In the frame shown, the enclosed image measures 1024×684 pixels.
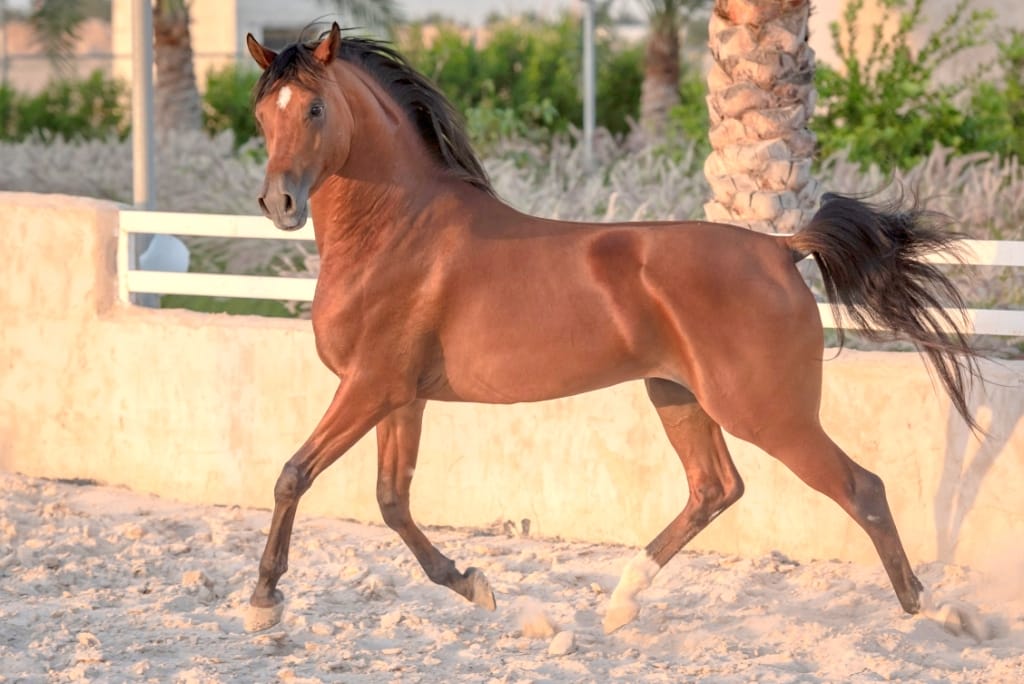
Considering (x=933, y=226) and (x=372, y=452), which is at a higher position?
(x=933, y=226)

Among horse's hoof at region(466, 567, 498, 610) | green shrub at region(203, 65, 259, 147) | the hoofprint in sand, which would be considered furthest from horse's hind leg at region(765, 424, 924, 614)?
green shrub at region(203, 65, 259, 147)

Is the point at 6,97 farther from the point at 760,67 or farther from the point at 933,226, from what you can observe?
the point at 933,226

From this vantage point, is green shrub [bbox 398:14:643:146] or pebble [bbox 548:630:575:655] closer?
pebble [bbox 548:630:575:655]

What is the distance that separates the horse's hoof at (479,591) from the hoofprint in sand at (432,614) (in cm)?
10

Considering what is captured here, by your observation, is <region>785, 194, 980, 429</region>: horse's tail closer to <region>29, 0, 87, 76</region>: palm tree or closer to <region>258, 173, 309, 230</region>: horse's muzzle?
<region>258, 173, 309, 230</region>: horse's muzzle

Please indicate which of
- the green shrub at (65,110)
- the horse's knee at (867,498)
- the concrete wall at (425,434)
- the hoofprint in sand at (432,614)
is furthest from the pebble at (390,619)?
the green shrub at (65,110)

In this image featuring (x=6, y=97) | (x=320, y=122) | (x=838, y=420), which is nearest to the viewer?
(x=320, y=122)

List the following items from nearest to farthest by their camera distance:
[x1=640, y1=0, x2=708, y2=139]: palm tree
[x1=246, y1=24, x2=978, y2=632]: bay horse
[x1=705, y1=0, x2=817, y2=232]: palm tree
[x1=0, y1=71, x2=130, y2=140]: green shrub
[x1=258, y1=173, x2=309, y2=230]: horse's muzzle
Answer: [x1=258, y1=173, x2=309, y2=230]: horse's muzzle, [x1=246, y1=24, x2=978, y2=632]: bay horse, [x1=705, y1=0, x2=817, y2=232]: palm tree, [x1=640, y1=0, x2=708, y2=139]: palm tree, [x1=0, y1=71, x2=130, y2=140]: green shrub

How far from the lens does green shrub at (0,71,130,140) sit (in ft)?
71.2

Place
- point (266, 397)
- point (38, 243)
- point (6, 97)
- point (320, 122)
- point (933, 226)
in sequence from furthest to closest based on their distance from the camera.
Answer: point (6, 97) < point (38, 243) < point (266, 397) < point (933, 226) < point (320, 122)

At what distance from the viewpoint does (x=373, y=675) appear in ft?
15.1

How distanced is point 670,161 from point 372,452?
469 cm

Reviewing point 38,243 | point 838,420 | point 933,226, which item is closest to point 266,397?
point 38,243

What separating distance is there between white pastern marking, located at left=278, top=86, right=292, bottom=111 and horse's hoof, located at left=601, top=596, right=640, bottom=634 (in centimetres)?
193
